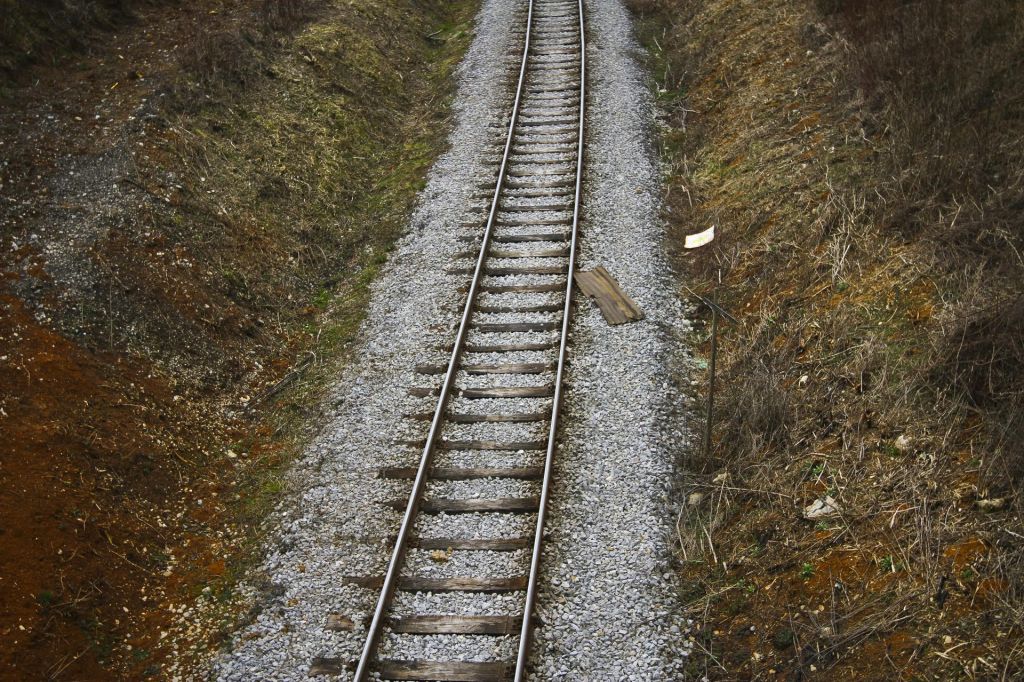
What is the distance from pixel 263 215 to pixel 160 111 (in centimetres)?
223

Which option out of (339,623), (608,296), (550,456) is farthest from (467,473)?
(608,296)

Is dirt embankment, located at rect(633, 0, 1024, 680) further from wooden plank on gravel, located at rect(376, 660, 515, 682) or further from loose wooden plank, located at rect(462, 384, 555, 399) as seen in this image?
loose wooden plank, located at rect(462, 384, 555, 399)

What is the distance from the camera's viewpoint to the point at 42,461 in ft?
24.0

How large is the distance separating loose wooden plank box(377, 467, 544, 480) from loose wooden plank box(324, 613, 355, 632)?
168cm

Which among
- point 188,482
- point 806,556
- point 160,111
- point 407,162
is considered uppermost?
point 160,111

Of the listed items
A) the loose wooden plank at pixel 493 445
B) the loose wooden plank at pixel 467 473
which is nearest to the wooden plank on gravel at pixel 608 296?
the loose wooden plank at pixel 493 445

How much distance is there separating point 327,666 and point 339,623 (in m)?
0.42

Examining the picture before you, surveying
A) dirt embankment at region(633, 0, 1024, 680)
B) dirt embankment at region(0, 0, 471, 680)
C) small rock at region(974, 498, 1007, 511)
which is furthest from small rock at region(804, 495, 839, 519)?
dirt embankment at region(0, 0, 471, 680)

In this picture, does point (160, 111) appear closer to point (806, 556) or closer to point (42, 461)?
point (42, 461)

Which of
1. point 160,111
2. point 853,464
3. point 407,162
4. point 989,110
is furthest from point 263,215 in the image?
point 989,110

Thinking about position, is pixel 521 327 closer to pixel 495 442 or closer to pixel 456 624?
pixel 495 442

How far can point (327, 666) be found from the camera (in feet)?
20.9

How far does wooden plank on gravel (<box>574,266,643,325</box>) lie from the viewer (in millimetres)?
10146

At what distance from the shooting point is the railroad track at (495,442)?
6574 millimetres
